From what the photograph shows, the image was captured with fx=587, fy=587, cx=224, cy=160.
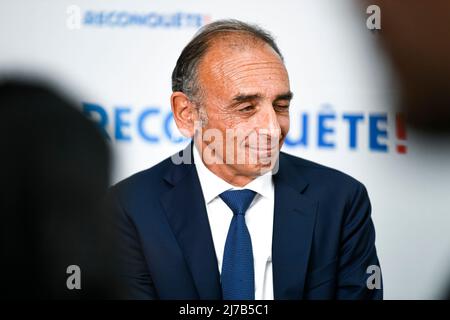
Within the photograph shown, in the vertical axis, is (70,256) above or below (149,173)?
below

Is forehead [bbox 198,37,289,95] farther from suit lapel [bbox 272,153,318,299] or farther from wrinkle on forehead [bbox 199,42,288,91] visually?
suit lapel [bbox 272,153,318,299]

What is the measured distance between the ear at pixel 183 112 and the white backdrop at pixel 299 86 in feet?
0.15

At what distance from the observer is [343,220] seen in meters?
2.14

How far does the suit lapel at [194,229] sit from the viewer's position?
2.11m

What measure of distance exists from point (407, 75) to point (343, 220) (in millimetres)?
665

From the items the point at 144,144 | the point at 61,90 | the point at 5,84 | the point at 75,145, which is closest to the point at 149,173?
the point at 144,144

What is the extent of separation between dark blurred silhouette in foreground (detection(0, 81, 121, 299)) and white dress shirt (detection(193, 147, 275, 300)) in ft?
1.31

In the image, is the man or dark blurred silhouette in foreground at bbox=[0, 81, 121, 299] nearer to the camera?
the man

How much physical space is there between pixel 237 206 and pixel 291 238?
0.23 meters

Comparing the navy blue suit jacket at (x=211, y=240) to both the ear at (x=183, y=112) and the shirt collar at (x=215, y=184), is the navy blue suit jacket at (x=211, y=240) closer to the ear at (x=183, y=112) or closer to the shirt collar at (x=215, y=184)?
the shirt collar at (x=215, y=184)

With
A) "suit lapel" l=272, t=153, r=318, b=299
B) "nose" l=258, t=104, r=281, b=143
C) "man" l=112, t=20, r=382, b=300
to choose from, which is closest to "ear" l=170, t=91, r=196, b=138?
"man" l=112, t=20, r=382, b=300

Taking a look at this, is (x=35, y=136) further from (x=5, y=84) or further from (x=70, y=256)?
(x=70, y=256)

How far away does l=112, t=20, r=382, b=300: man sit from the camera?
210 centimetres

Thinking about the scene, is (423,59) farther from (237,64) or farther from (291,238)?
(291,238)
